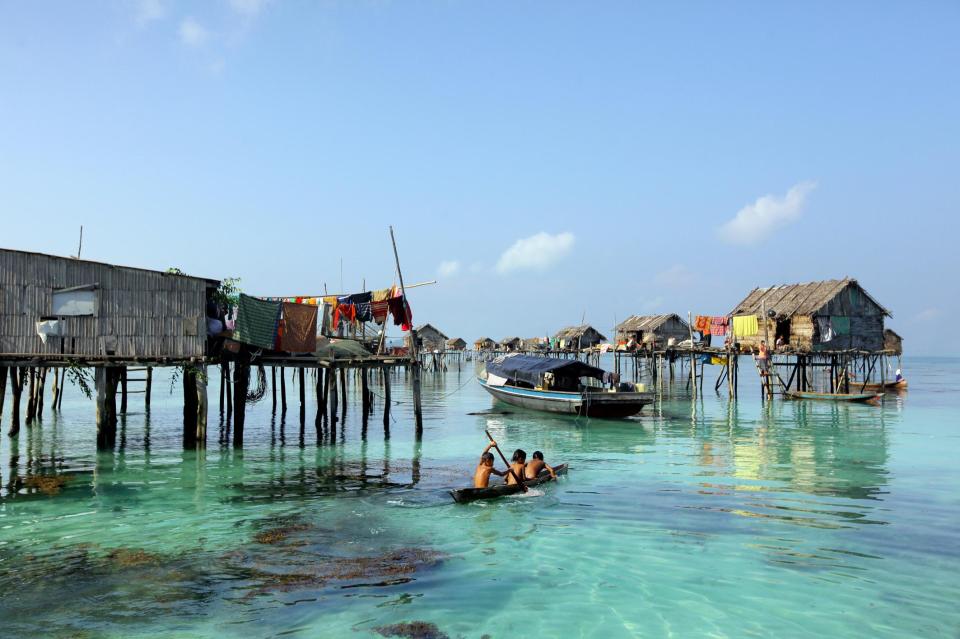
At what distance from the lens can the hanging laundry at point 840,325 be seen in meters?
40.8

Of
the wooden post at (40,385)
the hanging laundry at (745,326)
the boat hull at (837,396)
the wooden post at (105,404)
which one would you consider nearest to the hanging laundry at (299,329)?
the wooden post at (105,404)

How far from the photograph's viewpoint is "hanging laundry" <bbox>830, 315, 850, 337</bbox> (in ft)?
134

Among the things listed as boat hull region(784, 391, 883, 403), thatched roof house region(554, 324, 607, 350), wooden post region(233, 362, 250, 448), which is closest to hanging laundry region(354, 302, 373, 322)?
wooden post region(233, 362, 250, 448)

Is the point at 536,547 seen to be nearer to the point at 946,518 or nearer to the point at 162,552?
the point at 162,552

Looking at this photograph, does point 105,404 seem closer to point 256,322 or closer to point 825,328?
point 256,322

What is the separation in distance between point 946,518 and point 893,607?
5.66 meters

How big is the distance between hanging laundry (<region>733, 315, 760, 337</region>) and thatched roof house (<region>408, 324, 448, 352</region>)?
33.9 m

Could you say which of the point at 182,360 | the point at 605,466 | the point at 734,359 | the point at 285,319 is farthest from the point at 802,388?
the point at 182,360

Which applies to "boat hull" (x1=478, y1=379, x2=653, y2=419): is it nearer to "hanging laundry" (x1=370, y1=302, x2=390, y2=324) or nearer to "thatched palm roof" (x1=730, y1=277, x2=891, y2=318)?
"hanging laundry" (x1=370, y1=302, x2=390, y2=324)

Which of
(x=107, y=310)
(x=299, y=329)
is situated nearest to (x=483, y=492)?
(x=299, y=329)

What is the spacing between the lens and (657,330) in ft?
178

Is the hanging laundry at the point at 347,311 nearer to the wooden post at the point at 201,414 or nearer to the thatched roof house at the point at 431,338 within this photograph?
the wooden post at the point at 201,414

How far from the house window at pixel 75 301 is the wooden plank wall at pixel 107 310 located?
0.13 m

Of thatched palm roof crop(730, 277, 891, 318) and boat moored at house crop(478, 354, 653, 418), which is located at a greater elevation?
thatched palm roof crop(730, 277, 891, 318)
